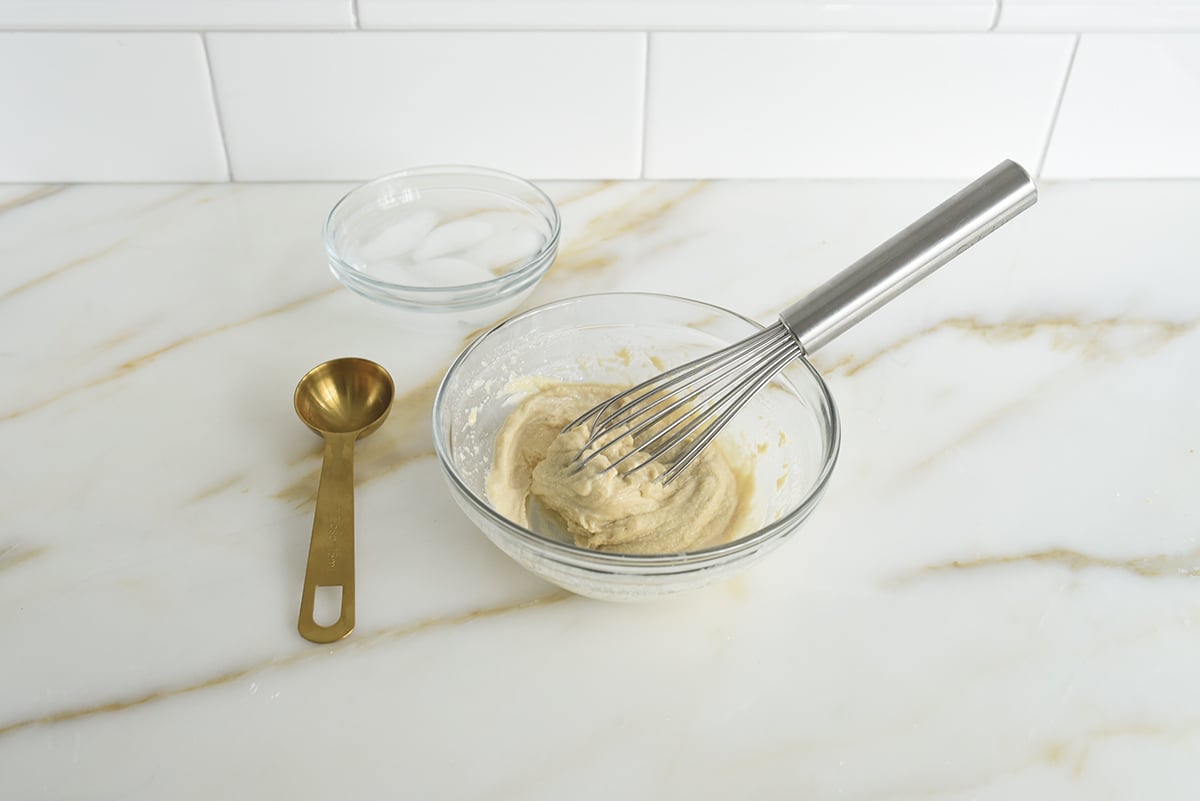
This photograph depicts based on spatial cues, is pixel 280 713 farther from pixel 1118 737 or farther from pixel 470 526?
pixel 1118 737

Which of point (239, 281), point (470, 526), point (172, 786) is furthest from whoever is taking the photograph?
point (239, 281)

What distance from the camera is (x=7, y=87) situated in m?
0.94

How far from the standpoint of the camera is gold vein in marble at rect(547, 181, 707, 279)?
945 mm

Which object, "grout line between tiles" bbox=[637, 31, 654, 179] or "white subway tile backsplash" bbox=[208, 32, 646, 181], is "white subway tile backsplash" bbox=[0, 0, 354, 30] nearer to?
"white subway tile backsplash" bbox=[208, 32, 646, 181]

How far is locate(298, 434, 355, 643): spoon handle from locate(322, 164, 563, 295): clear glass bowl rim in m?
0.17

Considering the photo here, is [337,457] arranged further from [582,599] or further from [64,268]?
[64,268]

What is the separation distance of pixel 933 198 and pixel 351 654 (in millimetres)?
766

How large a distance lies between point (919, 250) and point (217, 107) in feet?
2.35

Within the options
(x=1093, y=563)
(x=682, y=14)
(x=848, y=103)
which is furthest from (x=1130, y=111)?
(x=1093, y=563)

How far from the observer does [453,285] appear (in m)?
0.91

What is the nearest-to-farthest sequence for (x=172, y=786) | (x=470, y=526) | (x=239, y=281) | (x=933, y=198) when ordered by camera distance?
(x=172, y=786) → (x=470, y=526) → (x=239, y=281) → (x=933, y=198)

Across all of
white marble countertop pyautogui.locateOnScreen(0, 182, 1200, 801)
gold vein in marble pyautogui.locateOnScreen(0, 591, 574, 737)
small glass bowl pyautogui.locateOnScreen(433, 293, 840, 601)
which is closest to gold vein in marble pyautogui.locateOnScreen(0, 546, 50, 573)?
white marble countertop pyautogui.locateOnScreen(0, 182, 1200, 801)

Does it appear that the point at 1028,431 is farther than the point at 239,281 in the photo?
No

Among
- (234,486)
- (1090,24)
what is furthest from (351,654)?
(1090,24)
